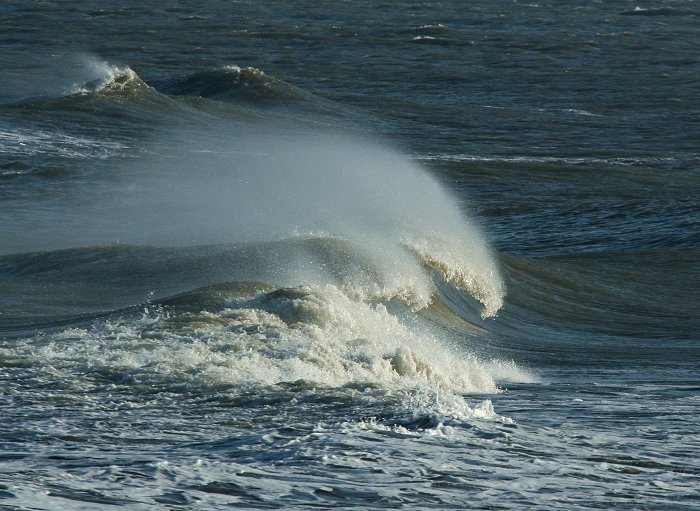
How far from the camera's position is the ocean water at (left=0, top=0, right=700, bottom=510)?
701cm

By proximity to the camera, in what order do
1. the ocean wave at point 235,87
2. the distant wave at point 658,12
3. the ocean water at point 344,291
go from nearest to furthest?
the ocean water at point 344,291, the ocean wave at point 235,87, the distant wave at point 658,12

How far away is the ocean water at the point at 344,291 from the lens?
7.01 metres

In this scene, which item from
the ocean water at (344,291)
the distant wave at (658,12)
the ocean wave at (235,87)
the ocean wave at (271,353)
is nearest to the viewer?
the ocean water at (344,291)

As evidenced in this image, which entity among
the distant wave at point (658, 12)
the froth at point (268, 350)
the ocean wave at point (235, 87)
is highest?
the distant wave at point (658, 12)

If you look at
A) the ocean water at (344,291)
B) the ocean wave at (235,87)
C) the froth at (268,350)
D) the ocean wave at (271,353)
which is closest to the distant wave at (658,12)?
the ocean water at (344,291)

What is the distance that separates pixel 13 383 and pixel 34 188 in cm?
1237

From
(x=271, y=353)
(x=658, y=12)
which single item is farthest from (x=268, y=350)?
(x=658, y=12)

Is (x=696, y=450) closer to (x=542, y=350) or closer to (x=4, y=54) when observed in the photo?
(x=542, y=350)

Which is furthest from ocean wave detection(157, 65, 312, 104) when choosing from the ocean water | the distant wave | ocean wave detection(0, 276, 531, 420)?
the distant wave

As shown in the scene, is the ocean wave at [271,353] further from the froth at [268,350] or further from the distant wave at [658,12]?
the distant wave at [658,12]

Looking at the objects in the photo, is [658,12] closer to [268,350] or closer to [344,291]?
[344,291]

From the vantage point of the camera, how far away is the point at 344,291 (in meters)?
12.5

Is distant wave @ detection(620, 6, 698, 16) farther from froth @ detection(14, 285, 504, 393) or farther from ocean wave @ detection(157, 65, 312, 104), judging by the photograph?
froth @ detection(14, 285, 504, 393)

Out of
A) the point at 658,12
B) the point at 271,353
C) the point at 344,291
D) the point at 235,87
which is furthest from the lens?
the point at 658,12
